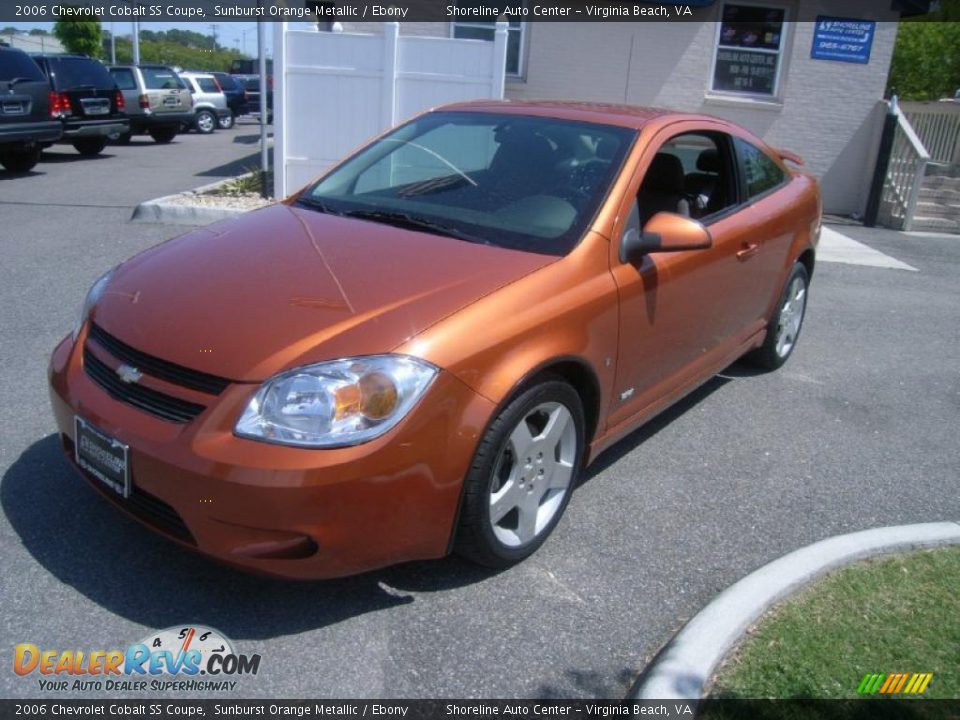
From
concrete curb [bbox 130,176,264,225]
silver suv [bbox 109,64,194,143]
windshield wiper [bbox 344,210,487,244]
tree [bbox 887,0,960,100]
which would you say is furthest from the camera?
silver suv [bbox 109,64,194,143]

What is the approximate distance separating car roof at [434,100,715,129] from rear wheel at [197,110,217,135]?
22283mm

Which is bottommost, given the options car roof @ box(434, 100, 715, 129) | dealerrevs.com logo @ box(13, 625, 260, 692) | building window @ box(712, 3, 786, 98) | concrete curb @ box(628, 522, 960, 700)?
dealerrevs.com logo @ box(13, 625, 260, 692)

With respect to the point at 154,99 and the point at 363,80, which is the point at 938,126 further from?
the point at 154,99

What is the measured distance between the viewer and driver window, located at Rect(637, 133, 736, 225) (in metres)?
4.33

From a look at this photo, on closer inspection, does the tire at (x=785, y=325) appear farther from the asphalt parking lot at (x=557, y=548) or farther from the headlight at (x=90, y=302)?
the headlight at (x=90, y=302)

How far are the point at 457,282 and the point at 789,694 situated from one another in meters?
1.70

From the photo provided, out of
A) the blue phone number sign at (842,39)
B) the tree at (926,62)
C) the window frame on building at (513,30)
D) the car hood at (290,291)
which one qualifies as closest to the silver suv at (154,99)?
the window frame on building at (513,30)

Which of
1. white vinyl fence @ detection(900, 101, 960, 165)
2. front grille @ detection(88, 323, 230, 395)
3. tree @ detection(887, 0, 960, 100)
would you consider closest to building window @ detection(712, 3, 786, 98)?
white vinyl fence @ detection(900, 101, 960, 165)

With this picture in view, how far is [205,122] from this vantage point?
987 inches

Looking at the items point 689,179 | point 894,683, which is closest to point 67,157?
point 689,179

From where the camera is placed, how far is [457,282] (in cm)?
311

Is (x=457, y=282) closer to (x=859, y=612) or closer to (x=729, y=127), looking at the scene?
(x=859, y=612)

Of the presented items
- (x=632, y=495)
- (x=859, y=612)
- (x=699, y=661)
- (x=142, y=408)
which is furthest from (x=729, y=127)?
(x=142, y=408)

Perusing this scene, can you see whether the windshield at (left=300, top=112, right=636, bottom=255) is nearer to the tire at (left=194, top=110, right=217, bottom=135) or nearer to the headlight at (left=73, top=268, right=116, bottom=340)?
the headlight at (left=73, top=268, right=116, bottom=340)
